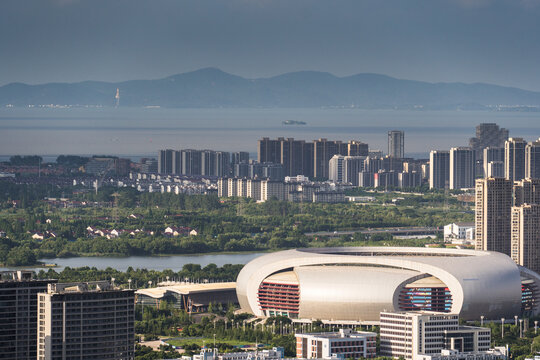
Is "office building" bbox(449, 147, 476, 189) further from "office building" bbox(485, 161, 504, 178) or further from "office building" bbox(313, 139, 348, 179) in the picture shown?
"office building" bbox(313, 139, 348, 179)

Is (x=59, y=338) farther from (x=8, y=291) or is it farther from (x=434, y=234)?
(x=434, y=234)

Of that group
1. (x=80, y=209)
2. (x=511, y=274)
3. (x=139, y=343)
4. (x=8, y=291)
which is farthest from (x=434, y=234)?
(x=8, y=291)

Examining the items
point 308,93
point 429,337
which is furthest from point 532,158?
point 308,93

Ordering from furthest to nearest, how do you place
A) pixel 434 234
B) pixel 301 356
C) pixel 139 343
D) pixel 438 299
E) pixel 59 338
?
pixel 434 234 < pixel 438 299 < pixel 139 343 < pixel 301 356 < pixel 59 338

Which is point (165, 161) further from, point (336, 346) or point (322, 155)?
point (336, 346)

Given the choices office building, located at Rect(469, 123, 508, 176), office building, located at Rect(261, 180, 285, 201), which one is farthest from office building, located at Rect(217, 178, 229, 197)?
office building, located at Rect(469, 123, 508, 176)

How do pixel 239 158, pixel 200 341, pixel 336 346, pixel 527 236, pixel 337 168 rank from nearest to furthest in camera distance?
pixel 336 346, pixel 200 341, pixel 527 236, pixel 337 168, pixel 239 158
